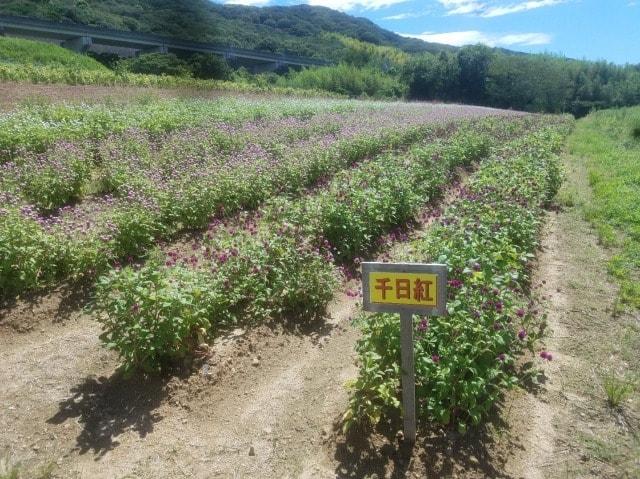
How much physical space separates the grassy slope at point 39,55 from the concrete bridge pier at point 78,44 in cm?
1214

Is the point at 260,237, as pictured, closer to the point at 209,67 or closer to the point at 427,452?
the point at 427,452

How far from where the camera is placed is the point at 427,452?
3107mm

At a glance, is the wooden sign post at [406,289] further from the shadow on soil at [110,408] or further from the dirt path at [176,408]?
the shadow on soil at [110,408]

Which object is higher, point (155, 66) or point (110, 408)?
point (155, 66)

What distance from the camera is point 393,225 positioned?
749 cm

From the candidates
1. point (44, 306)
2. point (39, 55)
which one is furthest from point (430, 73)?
point (44, 306)

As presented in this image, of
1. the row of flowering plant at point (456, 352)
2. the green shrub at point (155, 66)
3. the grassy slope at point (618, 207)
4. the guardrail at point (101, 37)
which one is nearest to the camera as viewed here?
the row of flowering plant at point (456, 352)

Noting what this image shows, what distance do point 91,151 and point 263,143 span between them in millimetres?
3781

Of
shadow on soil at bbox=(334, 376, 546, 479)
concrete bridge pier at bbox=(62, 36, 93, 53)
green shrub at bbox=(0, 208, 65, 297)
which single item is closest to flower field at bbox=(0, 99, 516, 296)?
green shrub at bbox=(0, 208, 65, 297)

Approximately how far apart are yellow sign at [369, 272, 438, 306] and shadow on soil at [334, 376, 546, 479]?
1.19 metres

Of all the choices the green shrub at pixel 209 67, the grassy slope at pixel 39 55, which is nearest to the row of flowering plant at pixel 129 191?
the grassy slope at pixel 39 55

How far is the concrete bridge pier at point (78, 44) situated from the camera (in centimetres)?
5000

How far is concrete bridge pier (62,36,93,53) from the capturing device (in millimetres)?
50000

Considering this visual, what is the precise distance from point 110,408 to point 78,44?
57771mm
